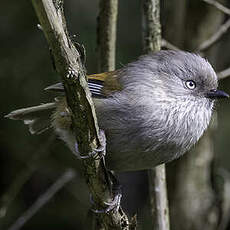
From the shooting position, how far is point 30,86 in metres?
5.58

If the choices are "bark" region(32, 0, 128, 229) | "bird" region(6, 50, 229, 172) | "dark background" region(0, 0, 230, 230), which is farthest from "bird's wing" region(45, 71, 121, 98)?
"dark background" region(0, 0, 230, 230)

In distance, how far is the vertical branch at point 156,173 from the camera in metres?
3.96

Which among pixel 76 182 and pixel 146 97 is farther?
pixel 76 182

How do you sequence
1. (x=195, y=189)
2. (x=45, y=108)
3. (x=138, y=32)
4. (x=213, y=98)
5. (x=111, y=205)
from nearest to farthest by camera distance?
1. (x=111, y=205)
2. (x=213, y=98)
3. (x=45, y=108)
4. (x=195, y=189)
5. (x=138, y=32)

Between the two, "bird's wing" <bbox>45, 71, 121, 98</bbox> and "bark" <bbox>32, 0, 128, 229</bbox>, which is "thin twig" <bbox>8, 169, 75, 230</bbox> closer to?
"bird's wing" <bbox>45, 71, 121, 98</bbox>

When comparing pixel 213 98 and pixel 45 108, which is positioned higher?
pixel 213 98

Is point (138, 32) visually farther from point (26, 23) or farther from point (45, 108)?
point (45, 108)

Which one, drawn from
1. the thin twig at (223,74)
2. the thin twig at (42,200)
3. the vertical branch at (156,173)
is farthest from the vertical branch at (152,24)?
the thin twig at (42,200)

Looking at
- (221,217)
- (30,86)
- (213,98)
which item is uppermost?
(213,98)

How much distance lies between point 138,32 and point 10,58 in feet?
5.52

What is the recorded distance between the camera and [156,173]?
405 centimetres

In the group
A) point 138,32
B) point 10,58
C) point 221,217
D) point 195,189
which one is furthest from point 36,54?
point 221,217

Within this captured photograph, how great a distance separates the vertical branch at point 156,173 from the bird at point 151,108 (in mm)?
264

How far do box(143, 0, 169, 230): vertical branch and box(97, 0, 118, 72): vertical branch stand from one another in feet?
0.87
